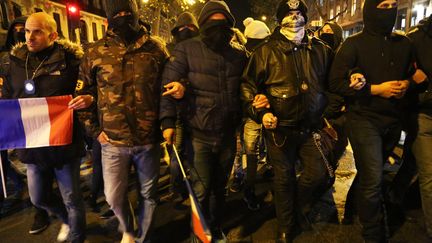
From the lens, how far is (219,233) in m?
3.42

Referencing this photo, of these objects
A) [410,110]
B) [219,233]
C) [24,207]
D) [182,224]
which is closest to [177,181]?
[182,224]

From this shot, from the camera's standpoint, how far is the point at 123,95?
2910 millimetres

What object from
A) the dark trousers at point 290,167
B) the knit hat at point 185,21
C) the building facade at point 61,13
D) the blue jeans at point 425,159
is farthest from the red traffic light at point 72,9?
the blue jeans at point 425,159

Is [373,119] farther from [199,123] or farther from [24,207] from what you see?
[24,207]

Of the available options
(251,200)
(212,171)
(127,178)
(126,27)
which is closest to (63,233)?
(127,178)

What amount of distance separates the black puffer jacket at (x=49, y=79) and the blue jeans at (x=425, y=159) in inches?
126

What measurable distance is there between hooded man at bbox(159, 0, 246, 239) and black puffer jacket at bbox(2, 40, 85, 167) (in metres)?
0.98

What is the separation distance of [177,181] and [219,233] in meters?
1.31

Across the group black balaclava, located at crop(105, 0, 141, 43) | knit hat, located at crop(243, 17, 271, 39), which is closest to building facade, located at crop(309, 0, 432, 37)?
knit hat, located at crop(243, 17, 271, 39)

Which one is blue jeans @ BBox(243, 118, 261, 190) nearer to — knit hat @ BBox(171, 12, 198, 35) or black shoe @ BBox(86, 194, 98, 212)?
knit hat @ BBox(171, 12, 198, 35)

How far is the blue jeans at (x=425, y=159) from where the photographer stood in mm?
3088

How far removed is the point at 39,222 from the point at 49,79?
1.78 metres

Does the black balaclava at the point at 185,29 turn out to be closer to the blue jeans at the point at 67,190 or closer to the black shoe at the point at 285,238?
the blue jeans at the point at 67,190

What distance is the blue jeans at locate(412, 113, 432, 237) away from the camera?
309cm
